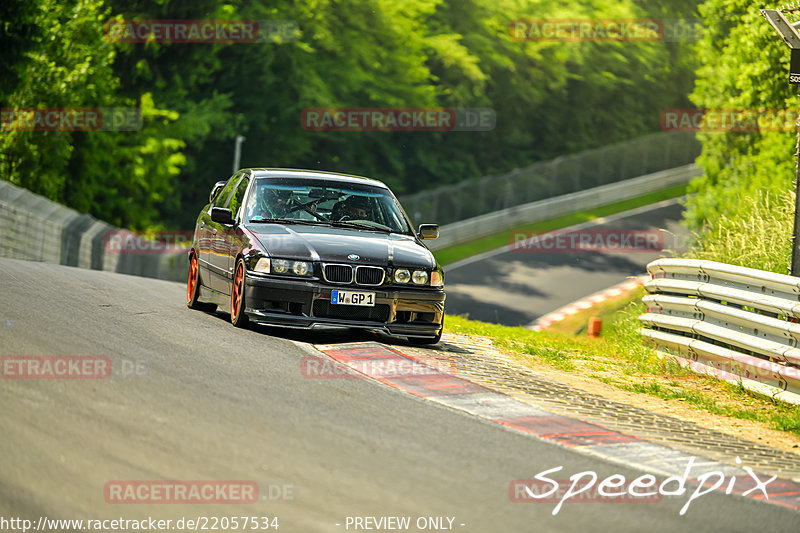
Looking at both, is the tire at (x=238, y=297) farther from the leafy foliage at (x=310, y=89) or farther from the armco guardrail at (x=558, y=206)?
the armco guardrail at (x=558, y=206)

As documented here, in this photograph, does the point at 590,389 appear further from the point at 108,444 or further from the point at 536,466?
the point at 108,444

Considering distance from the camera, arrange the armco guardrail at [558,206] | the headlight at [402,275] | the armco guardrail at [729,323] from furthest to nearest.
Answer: the armco guardrail at [558,206]
the headlight at [402,275]
the armco guardrail at [729,323]

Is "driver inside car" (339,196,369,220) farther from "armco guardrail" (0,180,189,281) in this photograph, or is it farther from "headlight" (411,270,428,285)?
"armco guardrail" (0,180,189,281)

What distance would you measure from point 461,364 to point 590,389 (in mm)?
1239

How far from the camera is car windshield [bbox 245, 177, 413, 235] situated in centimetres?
1193

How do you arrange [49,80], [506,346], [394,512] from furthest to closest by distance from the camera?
[49,80] < [506,346] < [394,512]

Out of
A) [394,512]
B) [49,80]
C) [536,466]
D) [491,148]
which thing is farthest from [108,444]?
[491,148]

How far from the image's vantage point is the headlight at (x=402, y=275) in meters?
11.0

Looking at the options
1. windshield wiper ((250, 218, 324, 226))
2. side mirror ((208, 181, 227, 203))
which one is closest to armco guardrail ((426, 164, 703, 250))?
side mirror ((208, 181, 227, 203))

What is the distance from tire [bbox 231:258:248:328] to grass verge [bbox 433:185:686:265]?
34857 millimetres

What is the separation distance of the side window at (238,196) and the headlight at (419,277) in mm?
2369

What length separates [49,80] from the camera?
33625mm

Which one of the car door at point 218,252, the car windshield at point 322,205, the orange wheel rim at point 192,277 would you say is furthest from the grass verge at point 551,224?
the car windshield at point 322,205

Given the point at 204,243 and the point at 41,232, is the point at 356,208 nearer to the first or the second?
the point at 204,243
